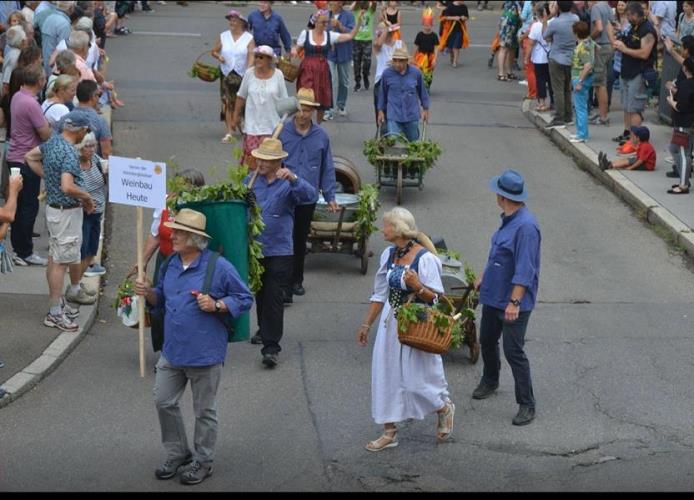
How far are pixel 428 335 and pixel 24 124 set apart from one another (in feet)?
18.0

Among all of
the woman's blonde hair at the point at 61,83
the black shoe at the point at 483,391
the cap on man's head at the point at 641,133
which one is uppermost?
the woman's blonde hair at the point at 61,83

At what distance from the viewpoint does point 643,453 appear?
891cm

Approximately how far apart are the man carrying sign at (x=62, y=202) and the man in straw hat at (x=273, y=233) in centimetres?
156

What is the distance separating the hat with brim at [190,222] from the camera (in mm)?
8141

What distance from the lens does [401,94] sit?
15977mm

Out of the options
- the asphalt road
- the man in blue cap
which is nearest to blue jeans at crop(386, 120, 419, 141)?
the asphalt road

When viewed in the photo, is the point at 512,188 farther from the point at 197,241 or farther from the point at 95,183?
the point at 95,183

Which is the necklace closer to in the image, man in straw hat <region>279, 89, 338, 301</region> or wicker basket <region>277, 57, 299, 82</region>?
man in straw hat <region>279, 89, 338, 301</region>

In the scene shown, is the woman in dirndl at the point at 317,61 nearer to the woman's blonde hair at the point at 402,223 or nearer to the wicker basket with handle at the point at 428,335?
the woman's blonde hair at the point at 402,223

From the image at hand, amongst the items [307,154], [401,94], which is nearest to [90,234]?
[307,154]

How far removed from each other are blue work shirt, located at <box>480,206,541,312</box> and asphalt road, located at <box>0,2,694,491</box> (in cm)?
93

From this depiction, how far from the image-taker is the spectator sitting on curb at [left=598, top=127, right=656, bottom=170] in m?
17.2

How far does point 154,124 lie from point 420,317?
12.3m

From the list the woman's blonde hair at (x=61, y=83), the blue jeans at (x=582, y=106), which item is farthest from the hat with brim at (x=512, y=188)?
the blue jeans at (x=582, y=106)
